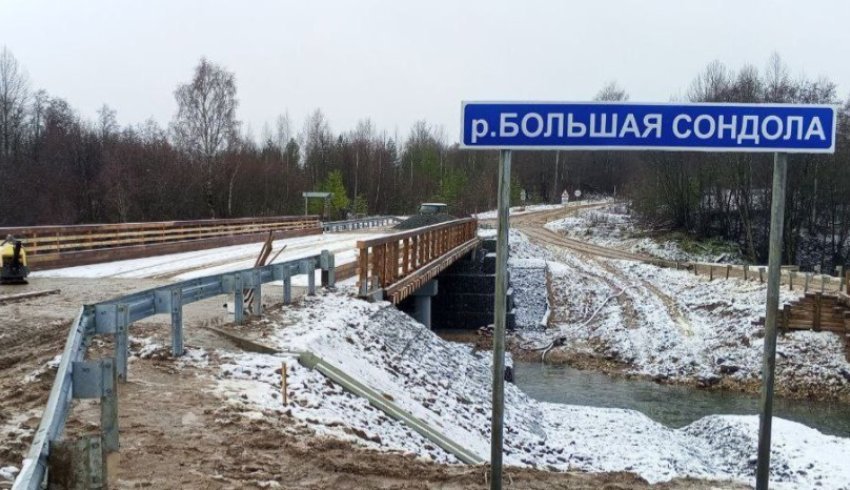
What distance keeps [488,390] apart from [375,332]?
267 cm

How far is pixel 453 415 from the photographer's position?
9.43 meters

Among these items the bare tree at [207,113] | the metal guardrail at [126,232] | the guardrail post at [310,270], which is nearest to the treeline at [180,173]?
the bare tree at [207,113]

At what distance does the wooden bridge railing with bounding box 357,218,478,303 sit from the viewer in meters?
12.9

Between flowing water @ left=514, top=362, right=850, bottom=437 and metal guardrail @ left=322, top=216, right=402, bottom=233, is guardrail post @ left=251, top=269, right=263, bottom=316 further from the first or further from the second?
metal guardrail @ left=322, top=216, right=402, bottom=233

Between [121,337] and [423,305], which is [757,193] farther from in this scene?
[121,337]

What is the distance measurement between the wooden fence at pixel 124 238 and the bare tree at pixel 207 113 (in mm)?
13633

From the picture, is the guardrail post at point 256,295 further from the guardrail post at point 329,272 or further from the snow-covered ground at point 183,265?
the snow-covered ground at point 183,265

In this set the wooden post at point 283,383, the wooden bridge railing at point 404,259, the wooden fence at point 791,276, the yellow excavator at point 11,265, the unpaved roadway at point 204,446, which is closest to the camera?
the unpaved roadway at point 204,446

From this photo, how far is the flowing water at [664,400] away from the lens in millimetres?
17422

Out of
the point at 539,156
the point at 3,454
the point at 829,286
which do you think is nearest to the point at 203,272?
the point at 3,454

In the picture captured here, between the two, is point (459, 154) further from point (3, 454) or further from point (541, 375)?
point (3, 454)

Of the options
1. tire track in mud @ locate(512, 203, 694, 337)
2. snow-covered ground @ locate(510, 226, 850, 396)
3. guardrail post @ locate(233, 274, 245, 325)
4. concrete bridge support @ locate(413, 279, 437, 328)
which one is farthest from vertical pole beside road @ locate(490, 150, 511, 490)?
tire track in mud @ locate(512, 203, 694, 337)

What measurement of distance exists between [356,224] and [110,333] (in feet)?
136

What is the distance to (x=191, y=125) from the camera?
4647 cm
